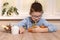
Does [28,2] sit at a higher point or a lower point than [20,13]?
higher

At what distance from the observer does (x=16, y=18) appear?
2.74 meters

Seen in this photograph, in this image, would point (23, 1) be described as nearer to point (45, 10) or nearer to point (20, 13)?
point (20, 13)

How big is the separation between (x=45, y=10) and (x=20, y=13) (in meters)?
0.43

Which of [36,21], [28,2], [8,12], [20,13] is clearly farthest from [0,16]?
[36,21]

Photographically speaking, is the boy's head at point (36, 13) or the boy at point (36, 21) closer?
the boy at point (36, 21)

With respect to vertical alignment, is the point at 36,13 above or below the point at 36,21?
above

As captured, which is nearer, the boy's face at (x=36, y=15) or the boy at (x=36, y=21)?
the boy at (x=36, y=21)

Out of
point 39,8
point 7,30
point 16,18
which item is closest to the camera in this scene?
point 7,30

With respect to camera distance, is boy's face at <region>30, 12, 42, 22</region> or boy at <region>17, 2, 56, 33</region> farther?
boy's face at <region>30, 12, 42, 22</region>

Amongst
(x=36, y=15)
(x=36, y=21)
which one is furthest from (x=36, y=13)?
(x=36, y=21)

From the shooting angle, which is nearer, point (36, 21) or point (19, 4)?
point (36, 21)

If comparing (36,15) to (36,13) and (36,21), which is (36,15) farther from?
(36,21)

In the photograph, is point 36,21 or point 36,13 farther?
point 36,21

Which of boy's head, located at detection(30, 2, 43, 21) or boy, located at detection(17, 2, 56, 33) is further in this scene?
boy's head, located at detection(30, 2, 43, 21)
